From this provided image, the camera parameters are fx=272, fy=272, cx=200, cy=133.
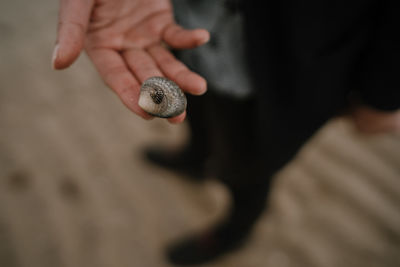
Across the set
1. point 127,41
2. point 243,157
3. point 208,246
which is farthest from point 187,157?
point 127,41

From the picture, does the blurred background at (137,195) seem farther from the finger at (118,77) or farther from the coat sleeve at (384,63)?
the finger at (118,77)

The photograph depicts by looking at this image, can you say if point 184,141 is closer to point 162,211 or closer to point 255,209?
point 162,211

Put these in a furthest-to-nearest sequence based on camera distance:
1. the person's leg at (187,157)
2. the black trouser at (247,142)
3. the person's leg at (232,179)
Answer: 1. the person's leg at (187,157)
2. the person's leg at (232,179)
3. the black trouser at (247,142)

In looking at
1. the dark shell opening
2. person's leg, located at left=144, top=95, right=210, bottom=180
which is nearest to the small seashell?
the dark shell opening

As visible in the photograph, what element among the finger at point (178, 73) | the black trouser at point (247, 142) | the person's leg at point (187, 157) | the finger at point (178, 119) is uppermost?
the finger at point (178, 73)

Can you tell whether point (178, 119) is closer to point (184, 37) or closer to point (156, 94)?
point (156, 94)

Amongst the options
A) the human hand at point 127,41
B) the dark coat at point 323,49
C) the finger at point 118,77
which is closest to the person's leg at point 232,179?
the dark coat at point 323,49
